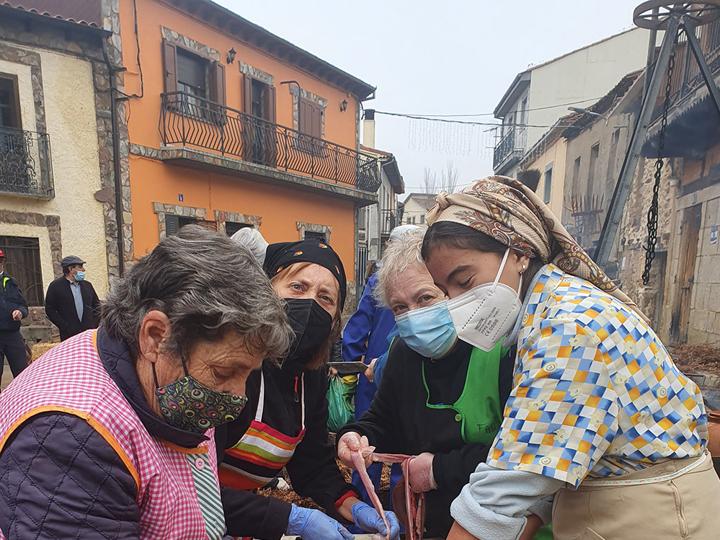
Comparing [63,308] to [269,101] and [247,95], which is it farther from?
[269,101]

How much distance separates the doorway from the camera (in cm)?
826

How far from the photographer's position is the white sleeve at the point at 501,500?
0.93 metres

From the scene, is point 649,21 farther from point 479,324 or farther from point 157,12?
Result: point 157,12

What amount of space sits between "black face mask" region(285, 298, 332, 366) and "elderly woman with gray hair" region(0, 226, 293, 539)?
49 centimetres

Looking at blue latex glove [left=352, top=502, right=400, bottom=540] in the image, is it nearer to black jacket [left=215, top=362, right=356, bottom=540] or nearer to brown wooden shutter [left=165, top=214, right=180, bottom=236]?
black jacket [left=215, top=362, right=356, bottom=540]

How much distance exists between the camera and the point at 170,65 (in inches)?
404

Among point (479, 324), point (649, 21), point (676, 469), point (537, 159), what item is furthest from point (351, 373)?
point (537, 159)

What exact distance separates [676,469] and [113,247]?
408 inches

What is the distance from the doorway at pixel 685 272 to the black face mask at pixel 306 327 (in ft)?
29.3

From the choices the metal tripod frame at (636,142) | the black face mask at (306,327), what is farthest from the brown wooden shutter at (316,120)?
the black face mask at (306,327)

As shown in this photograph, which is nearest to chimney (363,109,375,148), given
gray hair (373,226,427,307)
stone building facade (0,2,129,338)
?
stone building facade (0,2,129,338)

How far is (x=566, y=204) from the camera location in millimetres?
16516

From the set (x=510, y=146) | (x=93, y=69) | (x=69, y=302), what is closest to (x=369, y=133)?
(x=510, y=146)

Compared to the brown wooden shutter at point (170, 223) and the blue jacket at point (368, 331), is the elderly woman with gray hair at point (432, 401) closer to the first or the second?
the blue jacket at point (368, 331)
